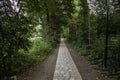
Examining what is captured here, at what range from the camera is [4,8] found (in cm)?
743

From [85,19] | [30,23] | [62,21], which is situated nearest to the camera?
[30,23]

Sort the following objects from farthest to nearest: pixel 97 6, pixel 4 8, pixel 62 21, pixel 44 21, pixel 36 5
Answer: pixel 62 21, pixel 44 21, pixel 97 6, pixel 36 5, pixel 4 8

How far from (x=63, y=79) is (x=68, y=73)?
1.15 meters

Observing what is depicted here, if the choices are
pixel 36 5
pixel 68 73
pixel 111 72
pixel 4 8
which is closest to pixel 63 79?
pixel 68 73

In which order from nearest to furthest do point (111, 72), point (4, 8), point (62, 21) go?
point (4, 8) < point (111, 72) < point (62, 21)

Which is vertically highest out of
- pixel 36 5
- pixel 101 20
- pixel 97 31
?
pixel 36 5

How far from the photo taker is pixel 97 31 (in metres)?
17.6

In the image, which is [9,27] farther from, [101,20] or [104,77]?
[101,20]

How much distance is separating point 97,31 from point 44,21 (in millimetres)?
12573

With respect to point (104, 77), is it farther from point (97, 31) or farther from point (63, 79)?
point (97, 31)

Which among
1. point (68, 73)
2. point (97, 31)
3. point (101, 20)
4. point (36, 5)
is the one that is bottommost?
point (68, 73)

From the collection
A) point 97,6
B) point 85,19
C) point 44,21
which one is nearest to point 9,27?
point 97,6

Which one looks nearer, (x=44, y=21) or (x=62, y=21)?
(x=44, y=21)

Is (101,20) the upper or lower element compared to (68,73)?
upper
